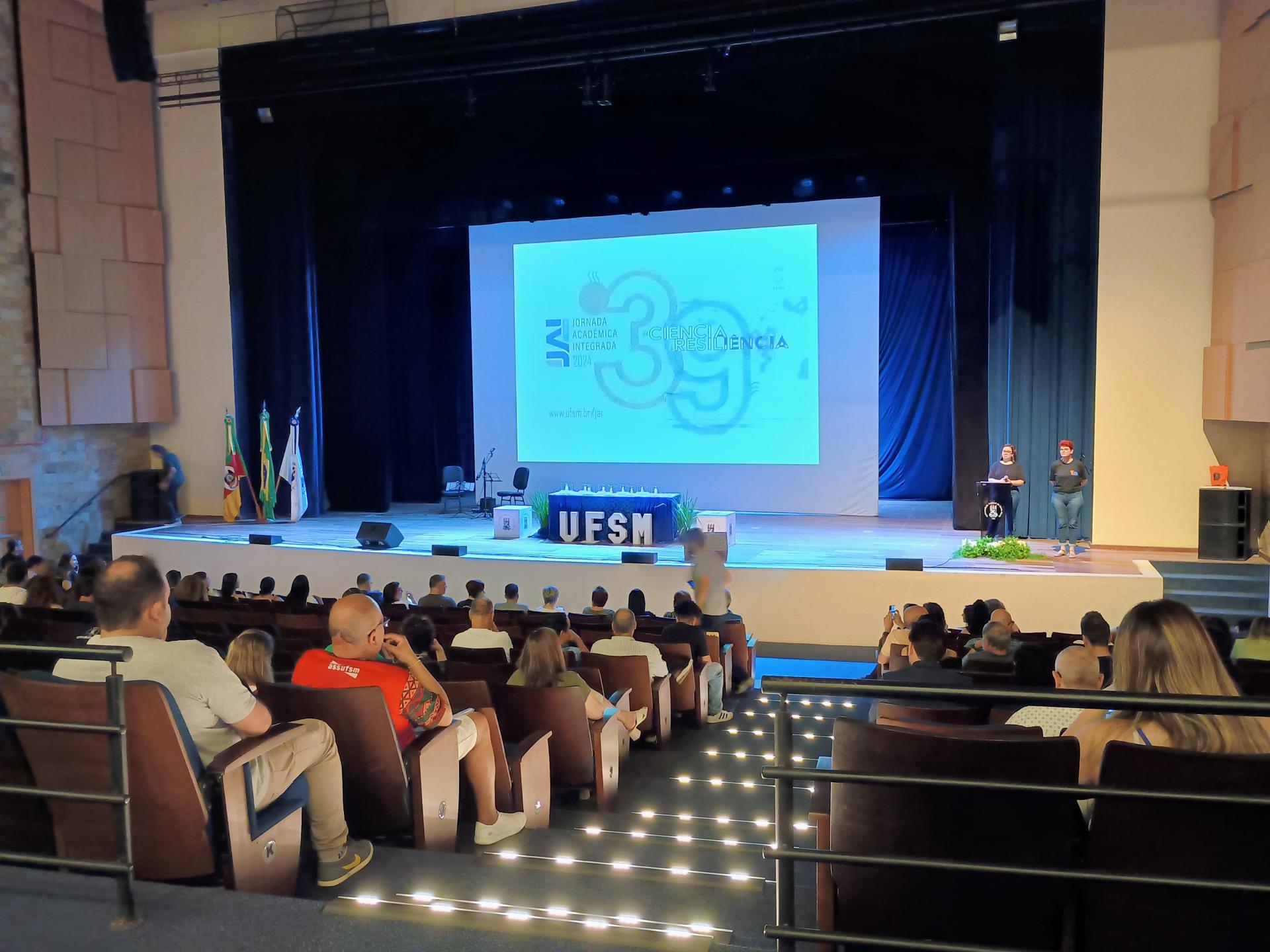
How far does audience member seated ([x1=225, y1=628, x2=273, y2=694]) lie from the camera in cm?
336

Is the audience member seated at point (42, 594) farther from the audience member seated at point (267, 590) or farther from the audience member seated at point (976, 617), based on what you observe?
the audience member seated at point (976, 617)

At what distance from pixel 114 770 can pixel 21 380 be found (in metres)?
11.5

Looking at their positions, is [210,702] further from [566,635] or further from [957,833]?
[566,635]

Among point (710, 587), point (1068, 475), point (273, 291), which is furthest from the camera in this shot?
point (273, 291)

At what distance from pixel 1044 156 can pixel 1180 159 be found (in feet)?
4.11

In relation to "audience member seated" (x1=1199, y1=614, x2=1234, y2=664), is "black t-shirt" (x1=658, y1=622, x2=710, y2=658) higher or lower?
lower

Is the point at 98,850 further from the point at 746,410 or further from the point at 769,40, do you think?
the point at 746,410

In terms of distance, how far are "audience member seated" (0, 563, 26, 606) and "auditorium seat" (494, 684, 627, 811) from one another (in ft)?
Result: 13.2

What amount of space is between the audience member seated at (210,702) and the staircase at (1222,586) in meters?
8.01

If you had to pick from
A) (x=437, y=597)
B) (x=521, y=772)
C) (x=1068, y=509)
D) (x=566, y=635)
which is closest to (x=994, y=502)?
(x=1068, y=509)

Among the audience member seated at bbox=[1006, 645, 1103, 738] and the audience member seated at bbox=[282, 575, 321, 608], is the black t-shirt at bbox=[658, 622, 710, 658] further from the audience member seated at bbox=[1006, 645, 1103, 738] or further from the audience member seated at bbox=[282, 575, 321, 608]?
the audience member seated at bbox=[282, 575, 321, 608]

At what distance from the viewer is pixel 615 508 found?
11305 millimetres

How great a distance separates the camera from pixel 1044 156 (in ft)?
34.3

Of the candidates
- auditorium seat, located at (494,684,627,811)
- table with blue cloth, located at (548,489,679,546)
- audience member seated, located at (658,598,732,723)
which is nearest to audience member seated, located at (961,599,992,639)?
audience member seated, located at (658,598,732,723)
